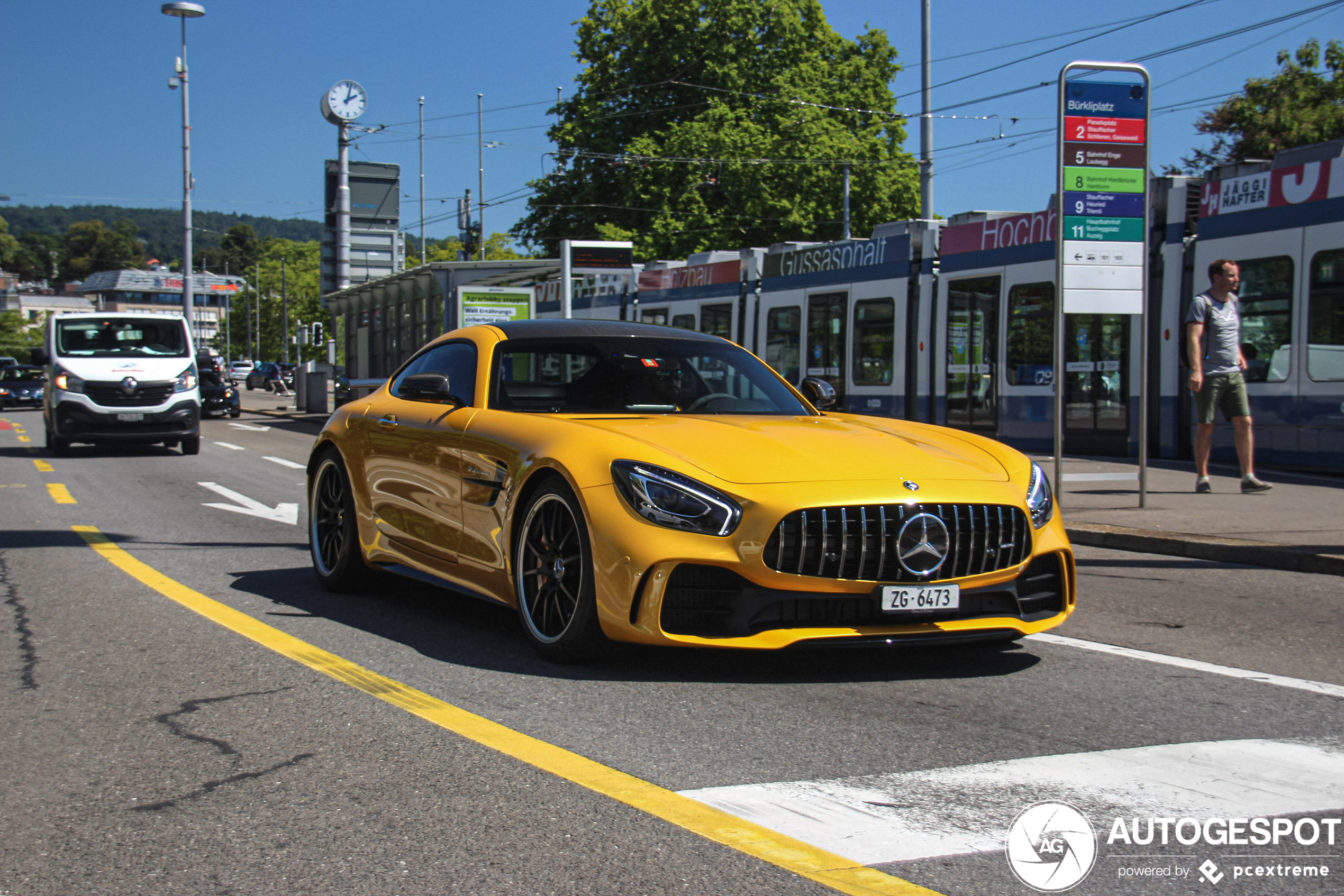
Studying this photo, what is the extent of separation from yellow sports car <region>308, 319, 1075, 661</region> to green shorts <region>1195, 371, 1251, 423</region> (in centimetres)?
622

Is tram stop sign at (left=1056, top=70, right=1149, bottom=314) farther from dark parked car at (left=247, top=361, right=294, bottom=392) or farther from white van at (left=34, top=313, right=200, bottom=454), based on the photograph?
dark parked car at (left=247, top=361, right=294, bottom=392)

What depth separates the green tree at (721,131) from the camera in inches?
1628

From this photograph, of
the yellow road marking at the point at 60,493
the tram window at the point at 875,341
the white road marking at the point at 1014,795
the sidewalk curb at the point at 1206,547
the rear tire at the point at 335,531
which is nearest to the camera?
the white road marking at the point at 1014,795

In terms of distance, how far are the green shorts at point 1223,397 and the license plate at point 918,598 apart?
7593 millimetres

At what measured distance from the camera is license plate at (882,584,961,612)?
458 centimetres

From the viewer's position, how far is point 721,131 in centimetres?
4072

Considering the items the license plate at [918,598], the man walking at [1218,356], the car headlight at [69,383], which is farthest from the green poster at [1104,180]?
the car headlight at [69,383]

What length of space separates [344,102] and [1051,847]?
39552 millimetres

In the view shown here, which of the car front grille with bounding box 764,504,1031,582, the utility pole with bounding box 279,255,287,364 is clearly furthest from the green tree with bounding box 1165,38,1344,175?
the utility pole with bounding box 279,255,287,364

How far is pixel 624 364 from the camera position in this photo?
239 inches

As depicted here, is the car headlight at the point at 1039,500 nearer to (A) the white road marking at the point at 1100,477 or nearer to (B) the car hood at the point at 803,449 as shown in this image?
(B) the car hood at the point at 803,449

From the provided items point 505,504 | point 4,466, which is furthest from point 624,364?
Answer: point 4,466

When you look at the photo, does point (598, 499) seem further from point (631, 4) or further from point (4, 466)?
point (631, 4)

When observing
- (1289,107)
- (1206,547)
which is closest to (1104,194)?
(1206,547)
